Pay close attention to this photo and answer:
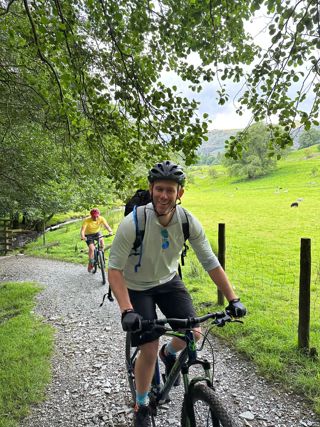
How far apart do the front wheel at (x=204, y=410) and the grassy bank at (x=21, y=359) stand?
2256 mm

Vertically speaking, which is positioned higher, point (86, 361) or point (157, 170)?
point (157, 170)

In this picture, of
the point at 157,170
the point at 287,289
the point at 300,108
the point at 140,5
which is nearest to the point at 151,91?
the point at 140,5

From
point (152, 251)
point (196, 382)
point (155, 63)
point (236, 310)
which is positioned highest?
point (155, 63)

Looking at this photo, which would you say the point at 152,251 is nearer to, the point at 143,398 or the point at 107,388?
the point at 143,398

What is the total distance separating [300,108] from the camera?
11.4 ft

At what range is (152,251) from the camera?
3229mm

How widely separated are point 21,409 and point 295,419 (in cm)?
333

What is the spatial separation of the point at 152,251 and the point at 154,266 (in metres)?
0.19

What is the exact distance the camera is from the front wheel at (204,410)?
254 centimetres

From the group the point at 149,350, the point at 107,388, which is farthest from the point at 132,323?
the point at 107,388

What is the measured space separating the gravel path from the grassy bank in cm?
17

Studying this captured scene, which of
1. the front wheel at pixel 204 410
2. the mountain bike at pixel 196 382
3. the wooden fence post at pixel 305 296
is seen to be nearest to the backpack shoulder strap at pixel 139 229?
the mountain bike at pixel 196 382

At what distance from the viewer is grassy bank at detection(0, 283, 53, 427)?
4.18 meters

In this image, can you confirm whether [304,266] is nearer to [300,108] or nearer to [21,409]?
[300,108]
